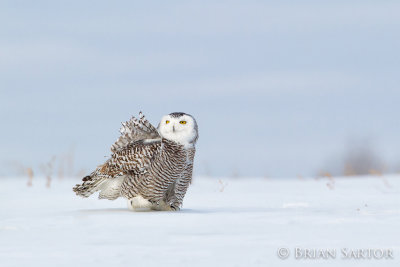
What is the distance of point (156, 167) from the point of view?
21.0 ft

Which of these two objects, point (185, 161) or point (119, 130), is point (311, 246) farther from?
point (119, 130)

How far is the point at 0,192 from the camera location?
32.8 feet

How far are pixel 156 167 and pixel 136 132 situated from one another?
0.65 metres

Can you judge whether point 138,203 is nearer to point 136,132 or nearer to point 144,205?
point 144,205

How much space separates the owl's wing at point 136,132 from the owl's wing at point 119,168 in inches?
4.9

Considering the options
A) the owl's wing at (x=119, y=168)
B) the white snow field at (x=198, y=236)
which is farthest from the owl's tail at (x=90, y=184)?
the white snow field at (x=198, y=236)

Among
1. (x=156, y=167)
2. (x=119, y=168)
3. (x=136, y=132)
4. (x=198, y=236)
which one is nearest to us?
(x=198, y=236)

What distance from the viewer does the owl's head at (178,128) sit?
646cm

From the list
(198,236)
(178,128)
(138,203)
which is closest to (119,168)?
(138,203)

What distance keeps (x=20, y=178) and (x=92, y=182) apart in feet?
19.1

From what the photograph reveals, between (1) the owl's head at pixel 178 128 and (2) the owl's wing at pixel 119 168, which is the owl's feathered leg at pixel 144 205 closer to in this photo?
(2) the owl's wing at pixel 119 168

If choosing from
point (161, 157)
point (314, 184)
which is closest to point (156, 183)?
point (161, 157)

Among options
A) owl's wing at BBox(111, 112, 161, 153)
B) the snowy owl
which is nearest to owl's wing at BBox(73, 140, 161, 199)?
the snowy owl

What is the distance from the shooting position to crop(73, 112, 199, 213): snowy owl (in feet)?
21.1
